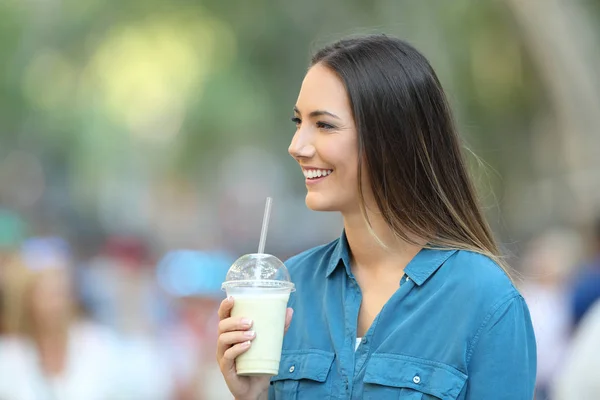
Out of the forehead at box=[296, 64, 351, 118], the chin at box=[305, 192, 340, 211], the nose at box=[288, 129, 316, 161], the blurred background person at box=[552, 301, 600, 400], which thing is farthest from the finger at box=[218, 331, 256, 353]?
the blurred background person at box=[552, 301, 600, 400]

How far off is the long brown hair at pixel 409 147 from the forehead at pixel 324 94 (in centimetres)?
2

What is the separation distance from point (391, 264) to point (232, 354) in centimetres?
55

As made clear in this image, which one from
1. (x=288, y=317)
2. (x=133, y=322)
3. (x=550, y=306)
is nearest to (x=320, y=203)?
(x=288, y=317)

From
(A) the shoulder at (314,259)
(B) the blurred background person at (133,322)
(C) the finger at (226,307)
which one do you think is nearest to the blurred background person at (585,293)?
(B) the blurred background person at (133,322)

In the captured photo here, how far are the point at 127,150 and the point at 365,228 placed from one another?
38.4m

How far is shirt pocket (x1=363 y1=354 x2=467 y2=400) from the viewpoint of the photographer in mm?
2693

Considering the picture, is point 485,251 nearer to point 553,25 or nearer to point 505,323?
point 505,323

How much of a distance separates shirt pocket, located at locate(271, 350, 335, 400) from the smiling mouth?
500 millimetres

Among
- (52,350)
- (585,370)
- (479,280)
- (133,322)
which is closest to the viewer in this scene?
(479,280)

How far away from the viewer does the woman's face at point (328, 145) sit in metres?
2.91

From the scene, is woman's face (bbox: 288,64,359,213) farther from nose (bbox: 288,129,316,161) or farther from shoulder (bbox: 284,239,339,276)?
shoulder (bbox: 284,239,339,276)

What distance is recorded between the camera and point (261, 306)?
2.77 metres

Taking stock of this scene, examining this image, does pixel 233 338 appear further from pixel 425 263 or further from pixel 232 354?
pixel 425 263

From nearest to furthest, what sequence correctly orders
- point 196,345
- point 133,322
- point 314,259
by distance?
point 314,259 → point 133,322 → point 196,345
